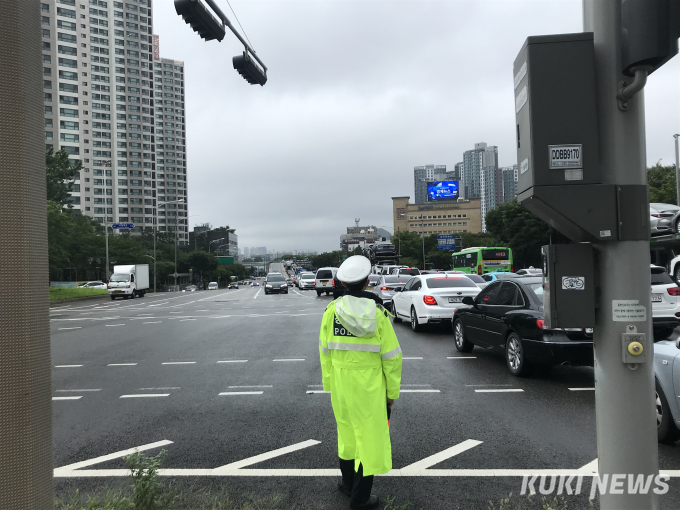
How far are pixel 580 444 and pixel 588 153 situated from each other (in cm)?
352

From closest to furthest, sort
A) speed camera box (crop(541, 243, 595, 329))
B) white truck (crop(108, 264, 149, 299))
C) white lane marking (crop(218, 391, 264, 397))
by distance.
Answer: speed camera box (crop(541, 243, 595, 329))
white lane marking (crop(218, 391, 264, 397))
white truck (crop(108, 264, 149, 299))

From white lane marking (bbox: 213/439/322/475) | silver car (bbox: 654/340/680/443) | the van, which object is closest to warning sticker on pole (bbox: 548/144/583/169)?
silver car (bbox: 654/340/680/443)

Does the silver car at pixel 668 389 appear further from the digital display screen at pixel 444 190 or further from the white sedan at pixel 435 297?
the digital display screen at pixel 444 190

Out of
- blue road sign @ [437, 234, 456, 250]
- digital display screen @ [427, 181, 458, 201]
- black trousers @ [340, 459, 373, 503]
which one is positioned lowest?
black trousers @ [340, 459, 373, 503]

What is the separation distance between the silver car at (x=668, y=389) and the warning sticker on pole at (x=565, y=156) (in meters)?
3.08

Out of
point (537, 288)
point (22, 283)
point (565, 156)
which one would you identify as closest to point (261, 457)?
point (22, 283)

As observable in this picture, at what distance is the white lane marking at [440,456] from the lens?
4.59m

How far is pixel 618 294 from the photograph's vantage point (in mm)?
2766

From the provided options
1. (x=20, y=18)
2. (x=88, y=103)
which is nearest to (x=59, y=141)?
(x=88, y=103)

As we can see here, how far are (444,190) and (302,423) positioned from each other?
4108 inches

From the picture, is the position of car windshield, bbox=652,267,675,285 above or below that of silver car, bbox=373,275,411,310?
above

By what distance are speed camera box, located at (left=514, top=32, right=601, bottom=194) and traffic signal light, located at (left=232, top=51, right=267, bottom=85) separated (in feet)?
24.5

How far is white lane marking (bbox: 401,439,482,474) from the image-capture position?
4595mm

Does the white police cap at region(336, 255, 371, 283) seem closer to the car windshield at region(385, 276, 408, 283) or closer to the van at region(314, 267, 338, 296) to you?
the car windshield at region(385, 276, 408, 283)
